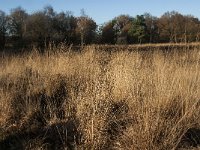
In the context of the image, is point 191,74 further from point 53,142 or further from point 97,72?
point 53,142

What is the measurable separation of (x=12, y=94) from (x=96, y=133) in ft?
9.11

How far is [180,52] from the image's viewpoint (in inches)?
328

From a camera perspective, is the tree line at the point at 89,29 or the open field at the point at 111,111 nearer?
the open field at the point at 111,111

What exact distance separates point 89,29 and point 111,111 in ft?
21.0

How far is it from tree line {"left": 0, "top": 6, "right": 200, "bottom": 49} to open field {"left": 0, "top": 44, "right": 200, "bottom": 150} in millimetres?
1180

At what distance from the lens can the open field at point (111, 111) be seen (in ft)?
15.4

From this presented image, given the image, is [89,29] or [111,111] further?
[89,29]

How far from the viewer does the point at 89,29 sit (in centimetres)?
1141

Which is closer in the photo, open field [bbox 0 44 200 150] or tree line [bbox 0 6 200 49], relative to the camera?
open field [bbox 0 44 200 150]

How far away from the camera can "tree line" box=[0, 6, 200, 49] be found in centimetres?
905

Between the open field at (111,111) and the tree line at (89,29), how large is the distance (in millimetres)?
1180

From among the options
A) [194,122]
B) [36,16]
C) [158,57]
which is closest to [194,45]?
[158,57]

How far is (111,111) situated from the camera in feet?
17.6

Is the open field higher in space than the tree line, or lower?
lower
